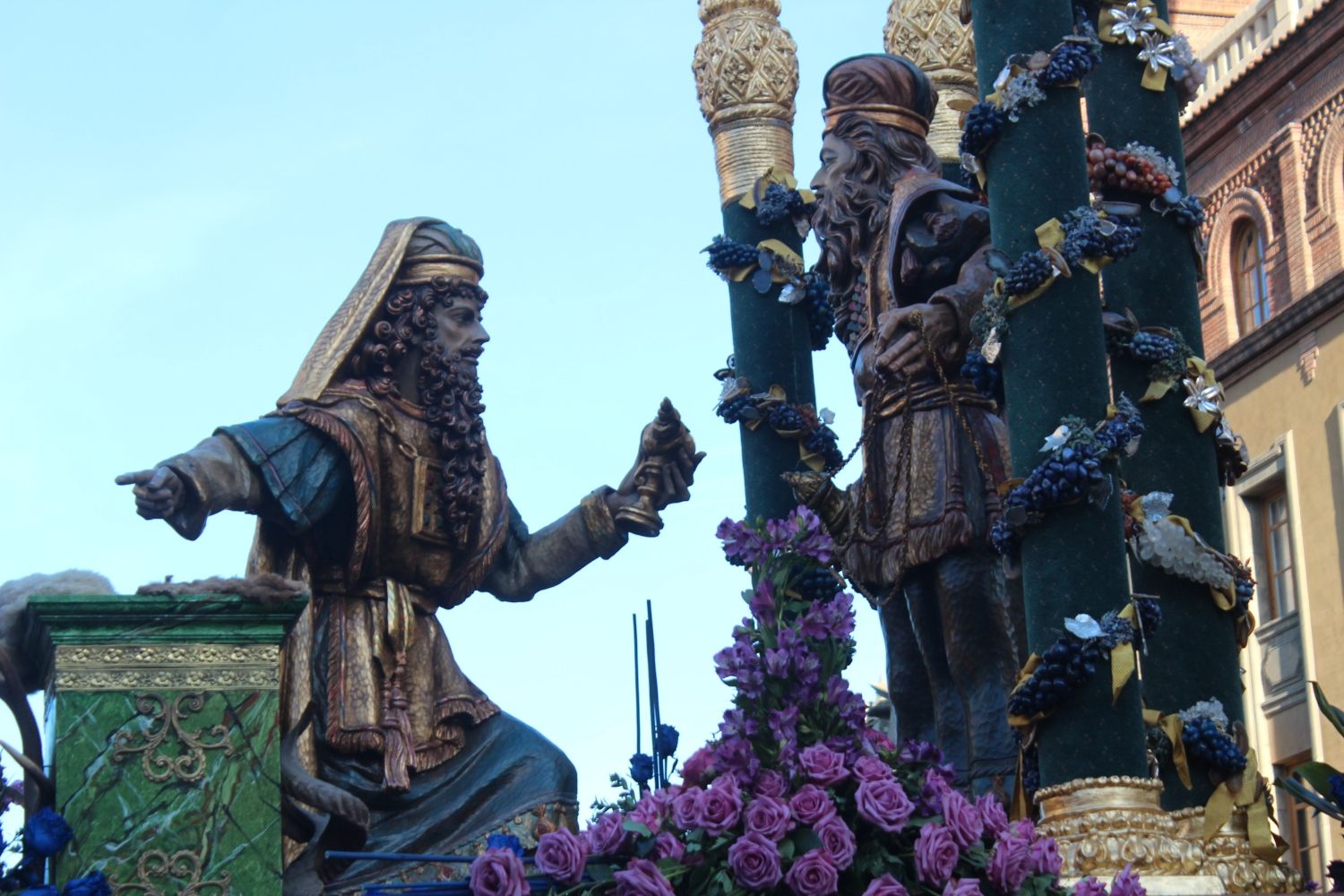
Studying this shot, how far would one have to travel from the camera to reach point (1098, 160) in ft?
33.5

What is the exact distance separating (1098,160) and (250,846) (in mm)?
4354

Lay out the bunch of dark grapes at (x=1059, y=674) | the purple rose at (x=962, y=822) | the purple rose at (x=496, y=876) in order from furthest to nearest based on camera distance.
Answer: the bunch of dark grapes at (x=1059, y=674) → the purple rose at (x=962, y=822) → the purple rose at (x=496, y=876)

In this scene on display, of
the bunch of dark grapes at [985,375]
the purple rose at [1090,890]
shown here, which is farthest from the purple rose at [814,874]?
the bunch of dark grapes at [985,375]

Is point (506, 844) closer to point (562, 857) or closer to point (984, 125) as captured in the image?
point (562, 857)

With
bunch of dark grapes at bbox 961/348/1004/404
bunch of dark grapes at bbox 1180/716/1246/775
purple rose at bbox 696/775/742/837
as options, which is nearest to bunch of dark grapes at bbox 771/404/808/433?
bunch of dark grapes at bbox 961/348/1004/404

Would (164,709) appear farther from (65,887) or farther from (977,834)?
(977,834)

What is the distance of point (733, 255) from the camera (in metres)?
11.8

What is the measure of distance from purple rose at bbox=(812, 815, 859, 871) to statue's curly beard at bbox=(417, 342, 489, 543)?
372 centimetres

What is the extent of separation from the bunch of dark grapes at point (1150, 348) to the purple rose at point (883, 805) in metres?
3.17

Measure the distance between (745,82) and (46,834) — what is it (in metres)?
6.74

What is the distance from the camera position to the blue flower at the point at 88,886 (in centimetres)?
766

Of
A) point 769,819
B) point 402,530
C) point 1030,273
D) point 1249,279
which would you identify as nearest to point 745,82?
point 402,530

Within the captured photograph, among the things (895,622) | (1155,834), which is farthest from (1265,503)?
(1155,834)

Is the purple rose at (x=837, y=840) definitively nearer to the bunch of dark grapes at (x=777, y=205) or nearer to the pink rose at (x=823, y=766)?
the pink rose at (x=823, y=766)
